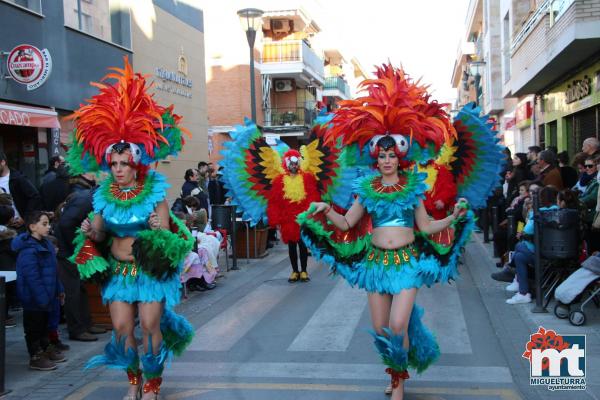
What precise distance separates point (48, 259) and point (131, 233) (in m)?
1.80

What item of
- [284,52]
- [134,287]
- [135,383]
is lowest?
[135,383]

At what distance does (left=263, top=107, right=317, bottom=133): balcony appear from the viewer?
112 ft

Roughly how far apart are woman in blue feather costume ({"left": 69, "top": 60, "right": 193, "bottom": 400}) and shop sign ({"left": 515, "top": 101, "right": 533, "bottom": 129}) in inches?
822

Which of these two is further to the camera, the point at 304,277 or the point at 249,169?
the point at 304,277

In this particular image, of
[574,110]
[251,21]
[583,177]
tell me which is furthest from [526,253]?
[574,110]

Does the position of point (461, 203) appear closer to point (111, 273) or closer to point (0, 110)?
point (111, 273)

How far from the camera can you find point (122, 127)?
4.94 m

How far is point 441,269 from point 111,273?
97.6 inches

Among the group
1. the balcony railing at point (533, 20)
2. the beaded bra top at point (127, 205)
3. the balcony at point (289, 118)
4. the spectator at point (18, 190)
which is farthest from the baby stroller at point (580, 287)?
the balcony at point (289, 118)

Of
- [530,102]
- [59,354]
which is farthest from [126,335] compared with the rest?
[530,102]

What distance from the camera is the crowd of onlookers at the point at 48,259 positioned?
6070mm

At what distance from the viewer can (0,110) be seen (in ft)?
36.4

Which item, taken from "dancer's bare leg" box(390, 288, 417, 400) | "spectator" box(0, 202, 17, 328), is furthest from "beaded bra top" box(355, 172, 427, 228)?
"spectator" box(0, 202, 17, 328)

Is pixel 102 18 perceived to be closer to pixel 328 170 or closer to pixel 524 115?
pixel 328 170
